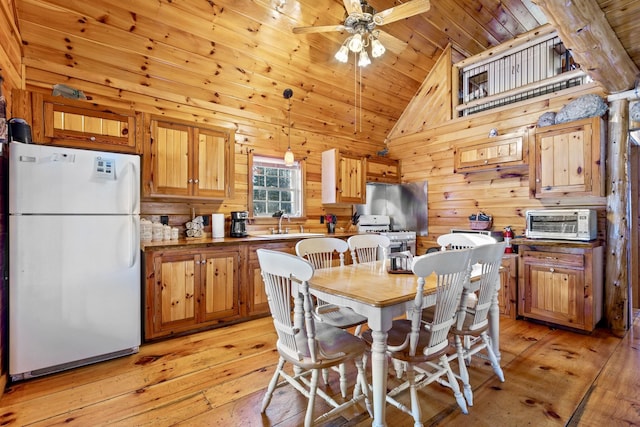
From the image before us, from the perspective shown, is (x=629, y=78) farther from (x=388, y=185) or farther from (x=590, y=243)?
(x=388, y=185)

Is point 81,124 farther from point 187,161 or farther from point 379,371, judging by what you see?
point 379,371

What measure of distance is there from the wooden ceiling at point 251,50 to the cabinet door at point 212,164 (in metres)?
0.54

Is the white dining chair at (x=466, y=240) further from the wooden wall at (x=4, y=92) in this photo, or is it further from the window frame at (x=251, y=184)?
the wooden wall at (x=4, y=92)

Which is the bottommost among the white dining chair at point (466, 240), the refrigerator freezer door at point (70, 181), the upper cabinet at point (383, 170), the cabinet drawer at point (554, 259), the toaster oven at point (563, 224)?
the cabinet drawer at point (554, 259)

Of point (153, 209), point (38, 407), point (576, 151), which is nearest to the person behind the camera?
point (38, 407)

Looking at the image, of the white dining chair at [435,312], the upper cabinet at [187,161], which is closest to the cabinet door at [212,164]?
the upper cabinet at [187,161]

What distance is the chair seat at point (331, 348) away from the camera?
5.13 feet

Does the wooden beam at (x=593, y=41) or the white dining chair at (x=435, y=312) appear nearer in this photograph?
the white dining chair at (x=435, y=312)

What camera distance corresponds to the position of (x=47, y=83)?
114 inches

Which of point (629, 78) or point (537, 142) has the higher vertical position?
point (629, 78)

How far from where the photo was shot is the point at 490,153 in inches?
159

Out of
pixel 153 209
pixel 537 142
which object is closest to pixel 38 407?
pixel 153 209

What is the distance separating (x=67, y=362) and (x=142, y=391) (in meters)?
0.74

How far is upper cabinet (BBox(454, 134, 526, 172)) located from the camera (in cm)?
380
